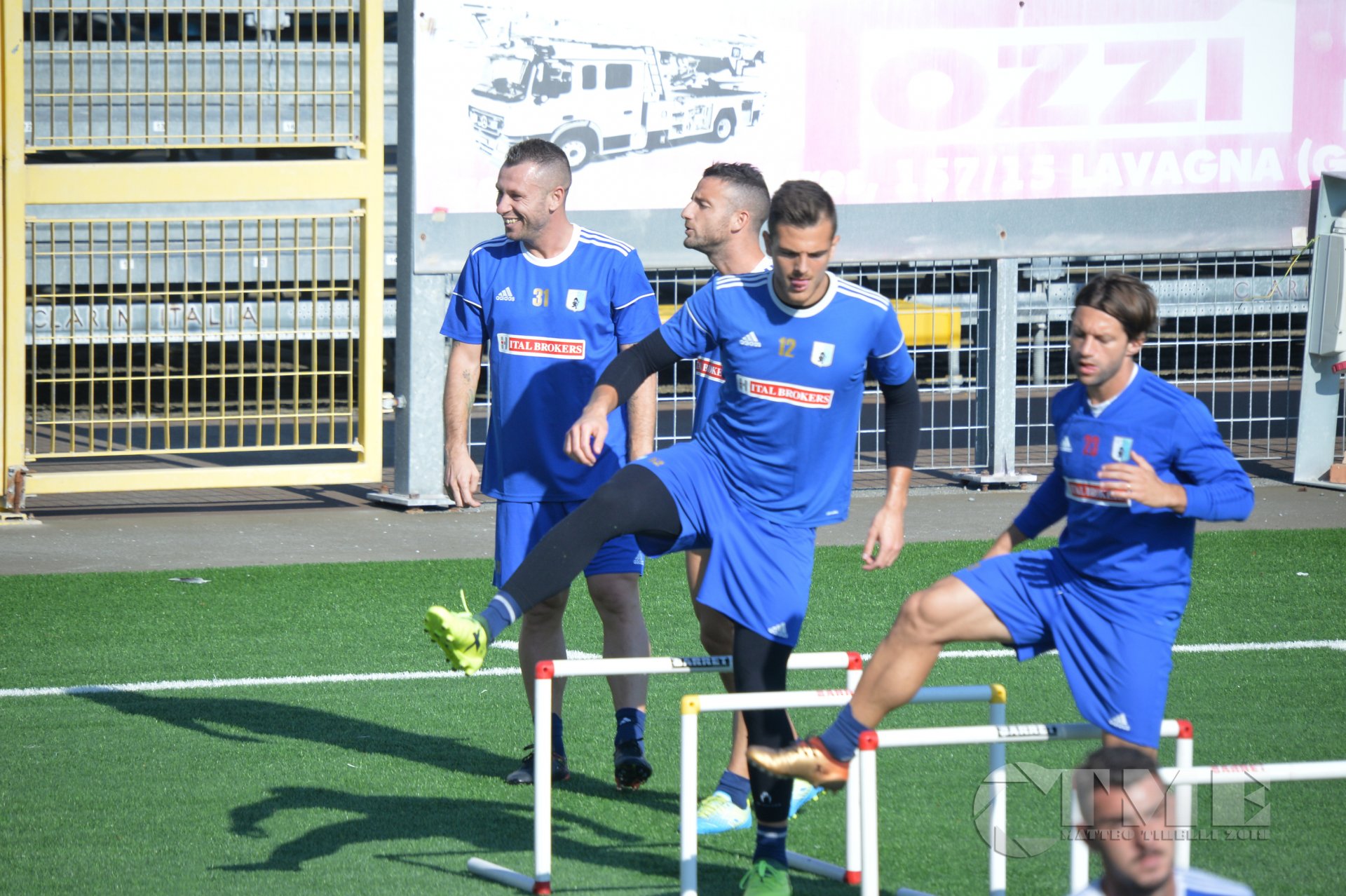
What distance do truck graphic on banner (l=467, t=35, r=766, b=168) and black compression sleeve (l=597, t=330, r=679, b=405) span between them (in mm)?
6297

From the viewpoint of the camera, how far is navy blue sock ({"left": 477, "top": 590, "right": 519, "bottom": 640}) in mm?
4348

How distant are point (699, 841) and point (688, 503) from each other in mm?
1208

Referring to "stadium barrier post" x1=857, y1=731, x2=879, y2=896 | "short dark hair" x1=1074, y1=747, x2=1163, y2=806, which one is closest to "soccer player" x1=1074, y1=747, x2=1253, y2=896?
"short dark hair" x1=1074, y1=747, x2=1163, y2=806

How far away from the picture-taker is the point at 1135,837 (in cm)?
285

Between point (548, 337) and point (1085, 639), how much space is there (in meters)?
2.28

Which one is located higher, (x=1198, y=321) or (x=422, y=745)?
(x=1198, y=321)

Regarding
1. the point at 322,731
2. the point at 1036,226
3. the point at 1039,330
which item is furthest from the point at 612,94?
the point at 322,731

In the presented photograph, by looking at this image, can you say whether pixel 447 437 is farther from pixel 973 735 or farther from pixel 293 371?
pixel 293 371

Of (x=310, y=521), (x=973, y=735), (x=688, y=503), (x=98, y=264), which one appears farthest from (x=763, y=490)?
(x=98, y=264)

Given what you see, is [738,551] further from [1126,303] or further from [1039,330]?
[1039,330]

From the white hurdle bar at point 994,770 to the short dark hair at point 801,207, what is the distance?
Answer: 4.81 ft

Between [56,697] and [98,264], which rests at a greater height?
[98,264]

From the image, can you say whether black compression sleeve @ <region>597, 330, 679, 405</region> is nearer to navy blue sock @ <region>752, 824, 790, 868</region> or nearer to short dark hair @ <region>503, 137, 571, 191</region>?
short dark hair @ <region>503, 137, 571, 191</region>

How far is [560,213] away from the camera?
226 inches
